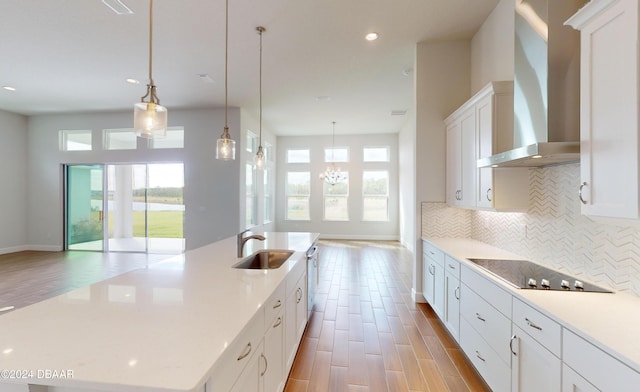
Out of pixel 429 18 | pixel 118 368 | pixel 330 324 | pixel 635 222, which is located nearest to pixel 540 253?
pixel 635 222

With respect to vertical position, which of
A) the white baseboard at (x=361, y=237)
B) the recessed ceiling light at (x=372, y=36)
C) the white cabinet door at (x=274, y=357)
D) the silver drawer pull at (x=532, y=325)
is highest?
the recessed ceiling light at (x=372, y=36)

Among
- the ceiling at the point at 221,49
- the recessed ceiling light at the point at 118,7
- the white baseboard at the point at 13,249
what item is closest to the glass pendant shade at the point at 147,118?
the ceiling at the point at 221,49

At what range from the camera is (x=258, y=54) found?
373cm

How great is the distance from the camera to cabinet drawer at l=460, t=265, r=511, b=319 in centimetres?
167

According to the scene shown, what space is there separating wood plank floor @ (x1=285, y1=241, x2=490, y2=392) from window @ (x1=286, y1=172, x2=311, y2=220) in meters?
4.62

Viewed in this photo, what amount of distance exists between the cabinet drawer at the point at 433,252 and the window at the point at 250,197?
4.43 m

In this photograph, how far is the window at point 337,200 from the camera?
8.54 meters

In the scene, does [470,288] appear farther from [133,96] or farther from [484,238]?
[133,96]

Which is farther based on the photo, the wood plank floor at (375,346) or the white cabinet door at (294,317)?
the wood plank floor at (375,346)

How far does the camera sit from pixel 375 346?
251 cm

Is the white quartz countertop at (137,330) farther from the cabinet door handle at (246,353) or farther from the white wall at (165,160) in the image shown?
the white wall at (165,160)

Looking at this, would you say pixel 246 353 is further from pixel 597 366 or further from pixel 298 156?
pixel 298 156

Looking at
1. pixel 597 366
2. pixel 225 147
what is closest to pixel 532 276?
pixel 597 366

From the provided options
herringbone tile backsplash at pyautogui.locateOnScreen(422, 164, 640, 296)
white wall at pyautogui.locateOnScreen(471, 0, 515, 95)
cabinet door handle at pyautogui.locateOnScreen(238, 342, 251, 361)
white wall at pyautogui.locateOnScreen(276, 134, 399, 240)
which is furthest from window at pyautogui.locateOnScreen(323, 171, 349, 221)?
cabinet door handle at pyautogui.locateOnScreen(238, 342, 251, 361)
